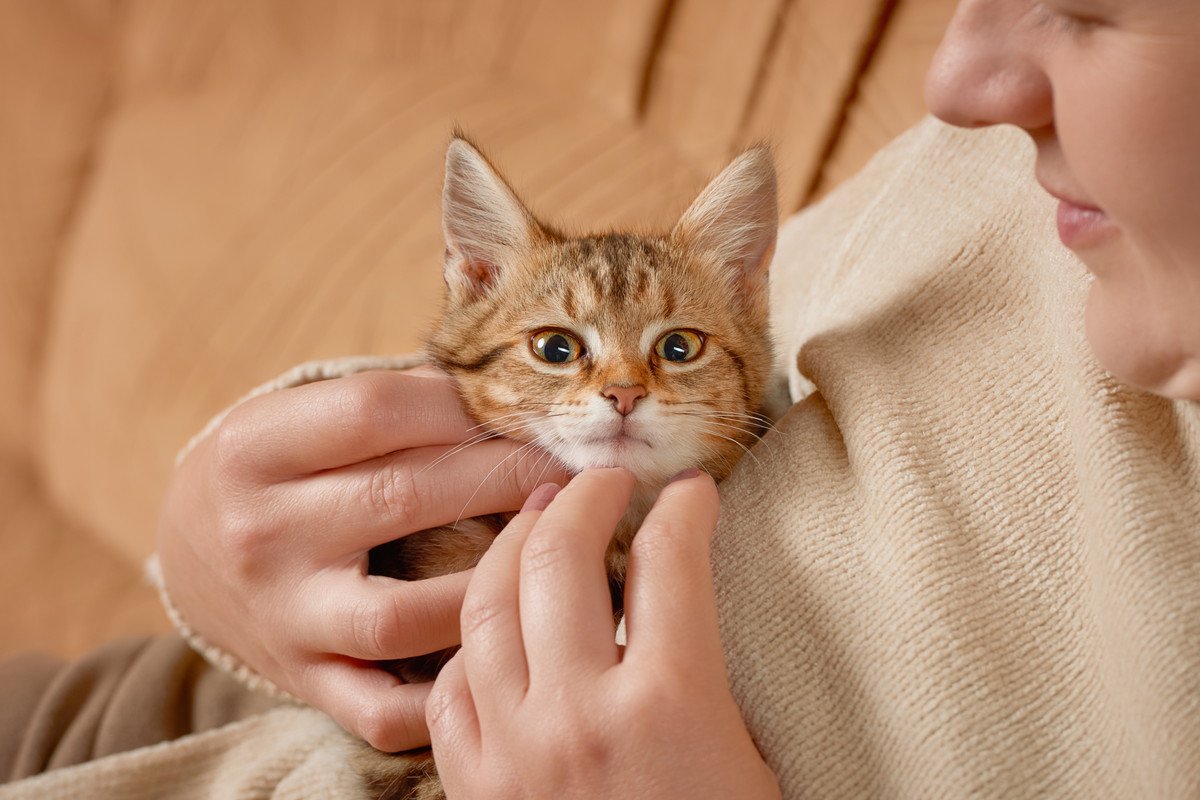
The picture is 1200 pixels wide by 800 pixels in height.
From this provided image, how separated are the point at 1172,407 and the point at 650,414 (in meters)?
0.41

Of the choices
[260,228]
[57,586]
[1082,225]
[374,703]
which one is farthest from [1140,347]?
[57,586]

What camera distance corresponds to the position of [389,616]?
2.51ft

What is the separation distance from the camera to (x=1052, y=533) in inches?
26.6

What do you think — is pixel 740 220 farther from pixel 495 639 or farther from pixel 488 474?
pixel 495 639

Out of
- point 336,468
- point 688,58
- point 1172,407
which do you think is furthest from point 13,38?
point 1172,407

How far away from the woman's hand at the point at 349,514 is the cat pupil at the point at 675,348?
7.0 inches

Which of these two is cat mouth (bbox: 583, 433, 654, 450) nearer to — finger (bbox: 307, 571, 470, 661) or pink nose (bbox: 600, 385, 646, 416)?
pink nose (bbox: 600, 385, 646, 416)

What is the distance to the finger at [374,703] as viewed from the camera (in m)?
0.78

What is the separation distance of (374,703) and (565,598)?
295 millimetres

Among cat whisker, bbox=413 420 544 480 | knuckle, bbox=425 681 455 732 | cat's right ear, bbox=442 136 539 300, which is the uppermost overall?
cat's right ear, bbox=442 136 539 300

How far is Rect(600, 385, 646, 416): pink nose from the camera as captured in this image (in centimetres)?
85

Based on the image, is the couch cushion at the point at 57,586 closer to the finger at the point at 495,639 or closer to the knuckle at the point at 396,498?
the knuckle at the point at 396,498

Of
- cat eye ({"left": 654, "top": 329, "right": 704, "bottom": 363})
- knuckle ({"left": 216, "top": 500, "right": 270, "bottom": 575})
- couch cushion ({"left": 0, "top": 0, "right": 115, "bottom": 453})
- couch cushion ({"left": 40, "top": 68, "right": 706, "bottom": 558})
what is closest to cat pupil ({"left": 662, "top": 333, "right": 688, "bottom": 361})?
cat eye ({"left": 654, "top": 329, "right": 704, "bottom": 363})

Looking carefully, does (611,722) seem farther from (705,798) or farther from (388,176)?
(388,176)
